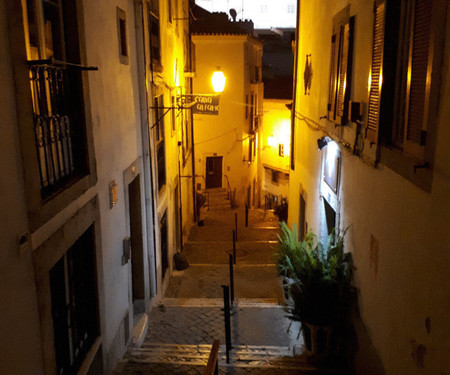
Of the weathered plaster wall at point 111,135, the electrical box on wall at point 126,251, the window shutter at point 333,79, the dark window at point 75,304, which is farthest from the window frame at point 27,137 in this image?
the window shutter at point 333,79

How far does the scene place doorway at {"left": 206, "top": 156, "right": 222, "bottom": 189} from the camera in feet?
84.8

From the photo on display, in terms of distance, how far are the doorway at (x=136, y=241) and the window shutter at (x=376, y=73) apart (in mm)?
4670

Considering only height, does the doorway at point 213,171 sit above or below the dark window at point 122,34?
below

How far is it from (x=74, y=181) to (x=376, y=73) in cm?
371

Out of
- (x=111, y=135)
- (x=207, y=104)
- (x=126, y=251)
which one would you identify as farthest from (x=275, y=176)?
(x=111, y=135)

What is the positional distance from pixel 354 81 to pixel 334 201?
7.10ft

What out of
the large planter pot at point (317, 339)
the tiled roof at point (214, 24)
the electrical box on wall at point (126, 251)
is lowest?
the large planter pot at point (317, 339)

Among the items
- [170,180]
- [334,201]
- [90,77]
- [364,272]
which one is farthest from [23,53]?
[170,180]

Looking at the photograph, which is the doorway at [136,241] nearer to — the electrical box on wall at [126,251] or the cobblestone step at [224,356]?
the cobblestone step at [224,356]

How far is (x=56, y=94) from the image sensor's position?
15.1ft

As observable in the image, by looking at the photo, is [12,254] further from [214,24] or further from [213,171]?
[214,24]

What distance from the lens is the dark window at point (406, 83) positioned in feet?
11.4

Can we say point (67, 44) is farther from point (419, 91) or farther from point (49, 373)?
point (419, 91)

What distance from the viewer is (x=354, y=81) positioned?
6.45m
